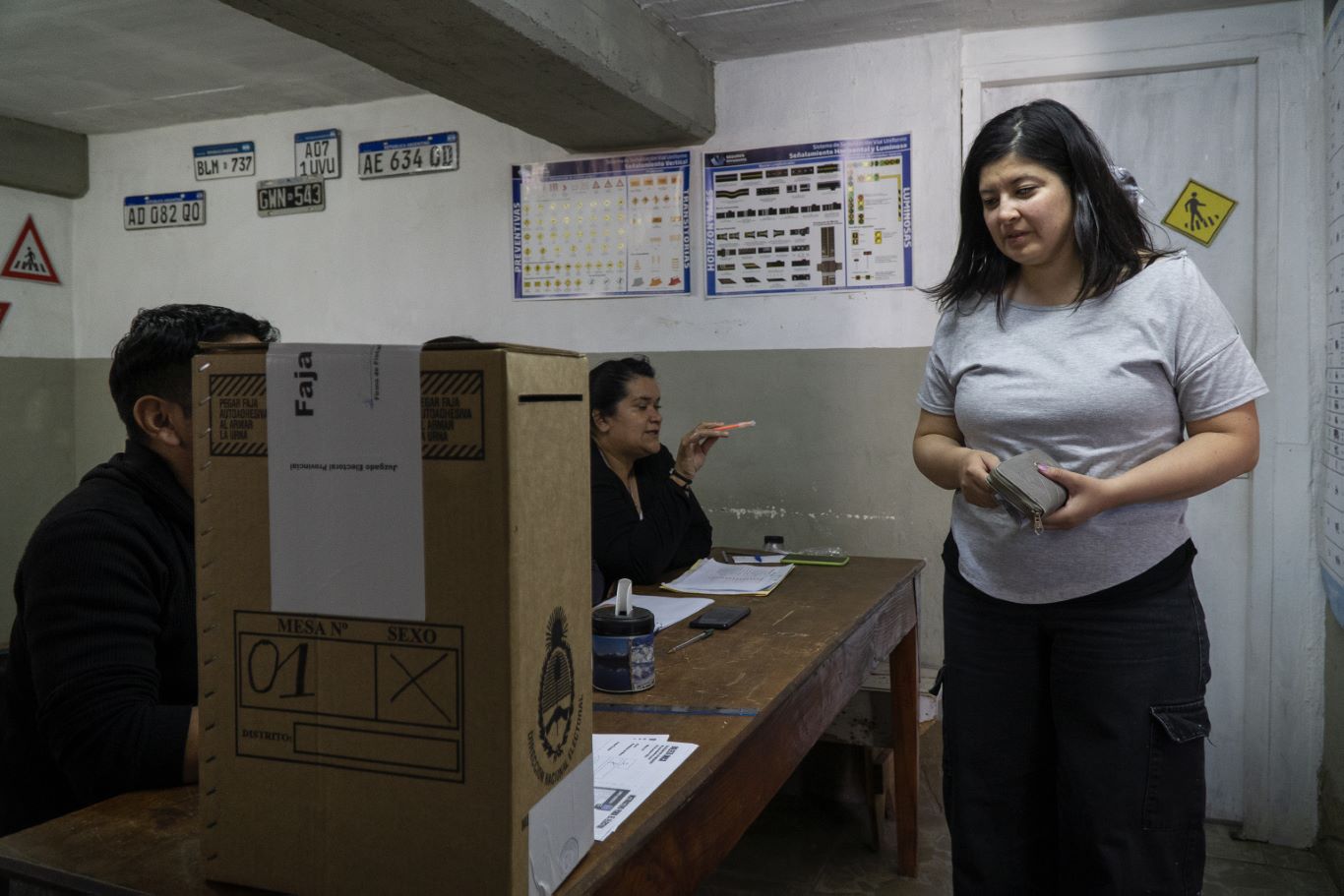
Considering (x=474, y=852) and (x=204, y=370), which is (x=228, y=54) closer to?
(x=204, y=370)

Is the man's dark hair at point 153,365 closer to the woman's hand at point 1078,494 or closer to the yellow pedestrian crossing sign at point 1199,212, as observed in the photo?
the woman's hand at point 1078,494

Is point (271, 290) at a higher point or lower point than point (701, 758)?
higher

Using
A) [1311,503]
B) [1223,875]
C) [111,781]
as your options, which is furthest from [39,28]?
[1223,875]

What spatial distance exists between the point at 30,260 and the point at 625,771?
13.1 feet

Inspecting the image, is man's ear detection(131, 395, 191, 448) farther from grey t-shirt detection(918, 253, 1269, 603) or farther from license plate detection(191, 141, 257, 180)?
license plate detection(191, 141, 257, 180)

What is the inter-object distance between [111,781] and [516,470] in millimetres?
734

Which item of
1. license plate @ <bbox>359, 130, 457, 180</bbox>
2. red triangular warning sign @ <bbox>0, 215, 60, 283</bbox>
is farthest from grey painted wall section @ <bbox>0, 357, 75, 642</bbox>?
license plate @ <bbox>359, 130, 457, 180</bbox>

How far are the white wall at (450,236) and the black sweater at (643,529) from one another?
2.46 ft

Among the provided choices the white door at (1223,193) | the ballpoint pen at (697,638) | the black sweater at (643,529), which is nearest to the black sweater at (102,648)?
the ballpoint pen at (697,638)

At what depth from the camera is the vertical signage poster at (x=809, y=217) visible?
2996mm

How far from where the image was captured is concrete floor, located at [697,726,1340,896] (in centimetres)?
235

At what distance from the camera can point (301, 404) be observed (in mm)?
771

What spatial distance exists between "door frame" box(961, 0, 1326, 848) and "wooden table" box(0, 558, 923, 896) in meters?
1.19

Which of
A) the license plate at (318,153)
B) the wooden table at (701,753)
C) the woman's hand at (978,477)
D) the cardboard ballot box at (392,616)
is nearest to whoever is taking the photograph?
the cardboard ballot box at (392,616)
